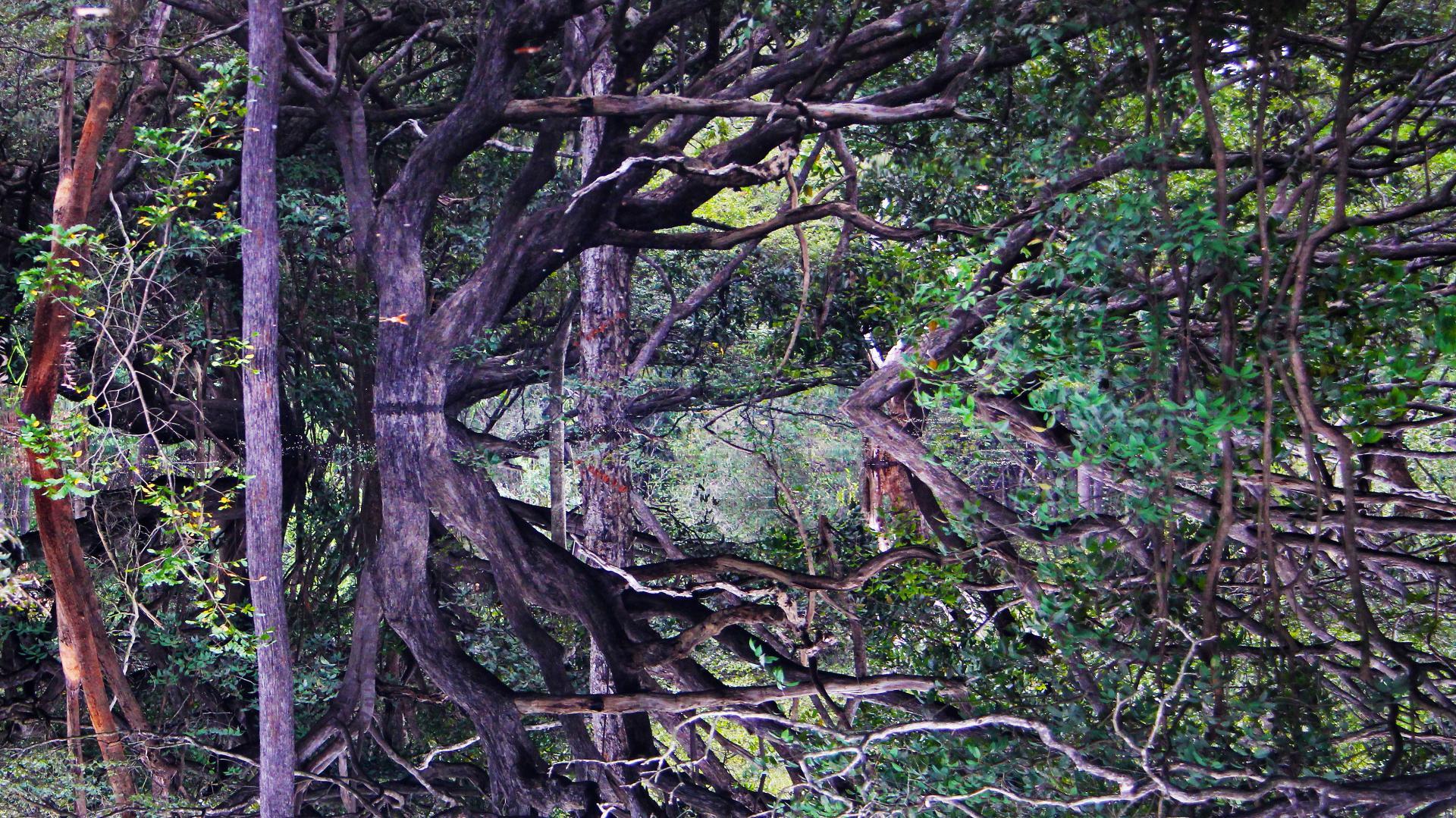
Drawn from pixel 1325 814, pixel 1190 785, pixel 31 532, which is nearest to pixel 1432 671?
pixel 1325 814

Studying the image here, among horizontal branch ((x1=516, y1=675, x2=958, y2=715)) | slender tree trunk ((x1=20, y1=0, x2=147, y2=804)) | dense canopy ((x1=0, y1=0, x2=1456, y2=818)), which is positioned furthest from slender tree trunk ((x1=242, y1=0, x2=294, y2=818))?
horizontal branch ((x1=516, y1=675, x2=958, y2=715))

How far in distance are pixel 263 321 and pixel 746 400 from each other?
8.81 feet

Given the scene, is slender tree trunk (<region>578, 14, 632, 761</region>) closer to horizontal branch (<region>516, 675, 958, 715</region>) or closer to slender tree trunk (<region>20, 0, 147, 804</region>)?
horizontal branch (<region>516, 675, 958, 715</region>)

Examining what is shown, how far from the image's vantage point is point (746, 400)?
21.3 feet

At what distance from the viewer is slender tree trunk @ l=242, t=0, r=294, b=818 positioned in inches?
194

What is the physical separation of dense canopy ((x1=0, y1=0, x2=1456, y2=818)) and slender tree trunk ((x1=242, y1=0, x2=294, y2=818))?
0.03 m

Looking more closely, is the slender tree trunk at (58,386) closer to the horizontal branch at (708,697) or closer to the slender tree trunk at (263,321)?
the slender tree trunk at (263,321)

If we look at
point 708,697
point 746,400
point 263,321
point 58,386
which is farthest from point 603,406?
point 58,386

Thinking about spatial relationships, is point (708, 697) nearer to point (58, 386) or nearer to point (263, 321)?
point (263, 321)

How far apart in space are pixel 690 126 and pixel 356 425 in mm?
3334

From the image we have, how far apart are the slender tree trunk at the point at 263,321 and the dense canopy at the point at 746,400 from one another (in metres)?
0.03

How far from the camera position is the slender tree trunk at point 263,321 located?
4918 millimetres

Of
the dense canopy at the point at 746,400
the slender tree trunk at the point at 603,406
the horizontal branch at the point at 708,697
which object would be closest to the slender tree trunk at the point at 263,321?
the dense canopy at the point at 746,400

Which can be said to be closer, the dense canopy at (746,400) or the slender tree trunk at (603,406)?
the dense canopy at (746,400)
